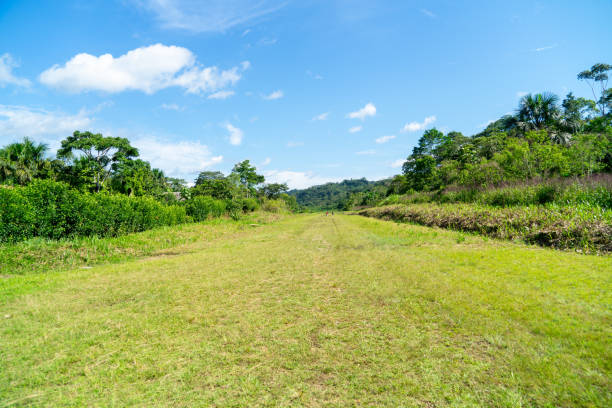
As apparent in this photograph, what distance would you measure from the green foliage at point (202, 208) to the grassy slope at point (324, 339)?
17887 mm

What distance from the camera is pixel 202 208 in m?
23.6

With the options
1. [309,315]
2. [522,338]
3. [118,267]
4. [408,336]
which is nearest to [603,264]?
[522,338]

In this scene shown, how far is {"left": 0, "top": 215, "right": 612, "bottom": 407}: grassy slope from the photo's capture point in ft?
6.86

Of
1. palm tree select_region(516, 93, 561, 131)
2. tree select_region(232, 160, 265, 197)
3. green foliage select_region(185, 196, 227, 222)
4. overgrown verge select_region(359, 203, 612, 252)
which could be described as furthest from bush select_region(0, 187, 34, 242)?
palm tree select_region(516, 93, 561, 131)

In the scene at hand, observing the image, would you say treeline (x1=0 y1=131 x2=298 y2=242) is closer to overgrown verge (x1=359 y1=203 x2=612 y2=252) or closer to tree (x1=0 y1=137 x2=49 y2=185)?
tree (x1=0 y1=137 x2=49 y2=185)

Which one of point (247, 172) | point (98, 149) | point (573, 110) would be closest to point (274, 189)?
point (247, 172)

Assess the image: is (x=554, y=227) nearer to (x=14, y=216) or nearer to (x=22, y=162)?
(x=14, y=216)

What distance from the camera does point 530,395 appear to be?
6.28ft

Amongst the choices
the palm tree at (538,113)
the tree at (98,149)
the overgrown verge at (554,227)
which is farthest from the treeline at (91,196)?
the palm tree at (538,113)

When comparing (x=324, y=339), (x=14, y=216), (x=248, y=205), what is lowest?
(x=324, y=339)

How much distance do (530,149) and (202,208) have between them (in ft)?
83.4

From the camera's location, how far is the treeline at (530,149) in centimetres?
1367

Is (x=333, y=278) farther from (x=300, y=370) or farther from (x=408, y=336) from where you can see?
(x=300, y=370)

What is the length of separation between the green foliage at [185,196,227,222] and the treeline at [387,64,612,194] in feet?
74.0
